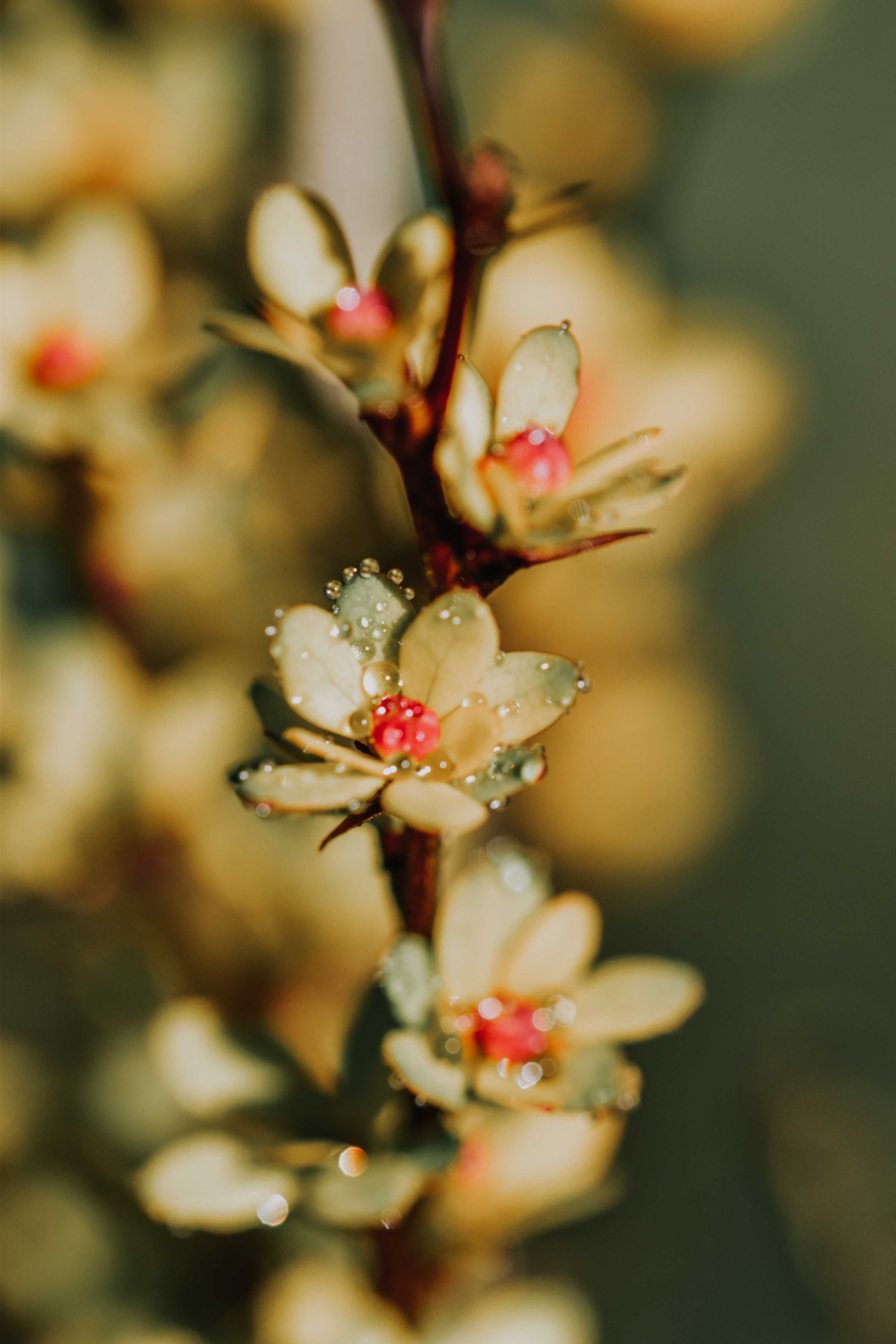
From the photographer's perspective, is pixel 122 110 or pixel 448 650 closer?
pixel 448 650

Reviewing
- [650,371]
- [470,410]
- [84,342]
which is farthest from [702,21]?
[470,410]

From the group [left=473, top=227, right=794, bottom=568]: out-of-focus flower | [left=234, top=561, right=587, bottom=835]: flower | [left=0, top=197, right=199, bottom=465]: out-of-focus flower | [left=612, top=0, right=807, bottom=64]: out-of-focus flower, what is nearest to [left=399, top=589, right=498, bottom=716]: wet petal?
[left=234, top=561, right=587, bottom=835]: flower

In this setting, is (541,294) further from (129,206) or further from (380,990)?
(380,990)

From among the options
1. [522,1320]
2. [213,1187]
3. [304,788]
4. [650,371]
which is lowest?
[522,1320]

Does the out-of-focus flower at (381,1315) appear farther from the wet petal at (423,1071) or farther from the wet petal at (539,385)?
the wet petal at (539,385)

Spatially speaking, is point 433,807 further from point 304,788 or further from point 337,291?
point 337,291
